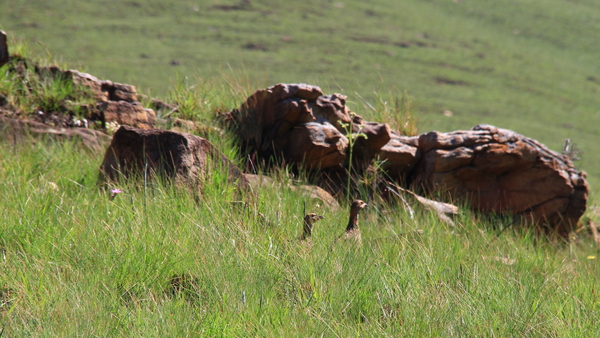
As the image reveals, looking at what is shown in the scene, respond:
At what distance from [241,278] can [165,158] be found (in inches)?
63.9

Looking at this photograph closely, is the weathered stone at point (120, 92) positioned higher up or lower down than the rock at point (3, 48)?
lower down

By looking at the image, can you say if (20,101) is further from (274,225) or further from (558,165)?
(558,165)

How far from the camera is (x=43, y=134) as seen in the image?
16.1 ft

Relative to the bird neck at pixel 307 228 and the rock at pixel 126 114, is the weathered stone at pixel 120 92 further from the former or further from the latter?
the bird neck at pixel 307 228

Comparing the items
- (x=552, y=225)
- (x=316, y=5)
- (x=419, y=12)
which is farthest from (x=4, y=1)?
(x=552, y=225)

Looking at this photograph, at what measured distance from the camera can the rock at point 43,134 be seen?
4734mm

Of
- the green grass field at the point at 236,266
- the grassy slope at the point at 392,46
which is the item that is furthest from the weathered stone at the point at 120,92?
the grassy slope at the point at 392,46

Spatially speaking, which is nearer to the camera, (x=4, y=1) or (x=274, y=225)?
(x=274, y=225)

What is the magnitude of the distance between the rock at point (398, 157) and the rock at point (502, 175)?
95 millimetres

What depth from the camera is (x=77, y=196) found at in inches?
143

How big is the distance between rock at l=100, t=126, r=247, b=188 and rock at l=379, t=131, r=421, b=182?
1.70 m

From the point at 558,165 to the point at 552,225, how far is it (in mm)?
594

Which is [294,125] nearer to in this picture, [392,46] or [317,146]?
[317,146]

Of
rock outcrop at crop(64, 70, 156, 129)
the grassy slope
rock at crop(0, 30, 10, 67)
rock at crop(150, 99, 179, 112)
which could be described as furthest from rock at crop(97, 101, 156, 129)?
the grassy slope
